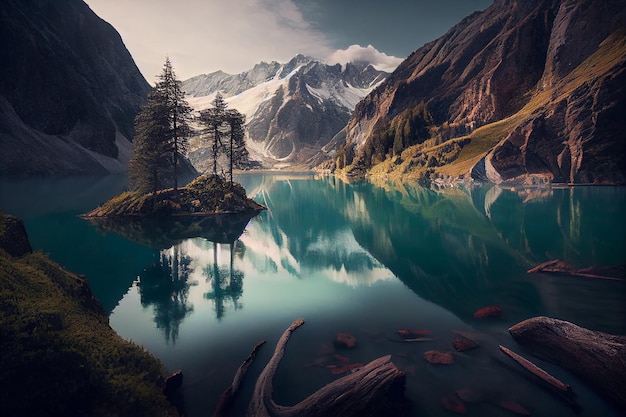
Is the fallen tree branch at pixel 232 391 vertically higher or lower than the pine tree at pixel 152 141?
lower

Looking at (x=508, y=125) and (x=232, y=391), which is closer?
(x=232, y=391)

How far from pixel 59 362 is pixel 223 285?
1606 cm

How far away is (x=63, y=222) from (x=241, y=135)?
3060 centimetres

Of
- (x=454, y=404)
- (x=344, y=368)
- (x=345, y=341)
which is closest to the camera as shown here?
(x=454, y=404)

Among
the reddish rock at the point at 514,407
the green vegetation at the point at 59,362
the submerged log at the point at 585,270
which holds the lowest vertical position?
the reddish rock at the point at 514,407

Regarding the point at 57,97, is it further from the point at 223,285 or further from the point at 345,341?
the point at 345,341

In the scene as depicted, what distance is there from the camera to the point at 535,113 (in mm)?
119188

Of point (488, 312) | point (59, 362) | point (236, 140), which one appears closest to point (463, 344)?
point (488, 312)

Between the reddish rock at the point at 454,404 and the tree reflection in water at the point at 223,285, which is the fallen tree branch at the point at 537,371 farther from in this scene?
the tree reflection in water at the point at 223,285

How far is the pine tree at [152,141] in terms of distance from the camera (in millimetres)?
49500

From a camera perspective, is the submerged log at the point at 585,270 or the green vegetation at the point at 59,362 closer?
the green vegetation at the point at 59,362

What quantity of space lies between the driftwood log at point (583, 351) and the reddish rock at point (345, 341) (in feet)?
25.9

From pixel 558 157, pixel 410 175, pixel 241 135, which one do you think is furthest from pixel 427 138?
pixel 241 135

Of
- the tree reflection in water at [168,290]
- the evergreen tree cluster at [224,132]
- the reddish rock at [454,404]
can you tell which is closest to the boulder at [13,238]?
the tree reflection in water at [168,290]
